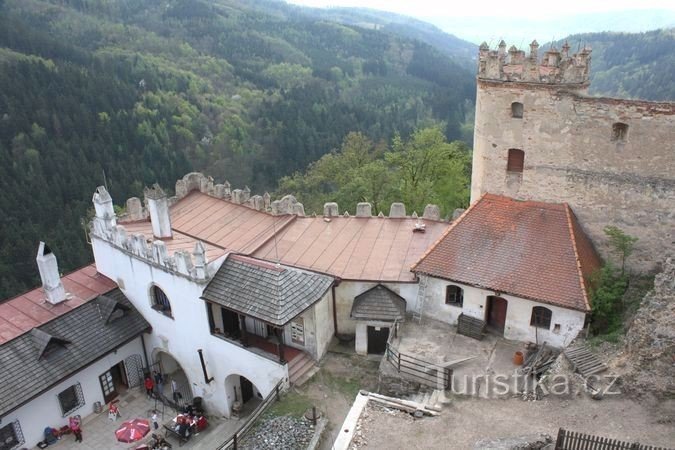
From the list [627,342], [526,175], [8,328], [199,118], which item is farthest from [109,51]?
[627,342]

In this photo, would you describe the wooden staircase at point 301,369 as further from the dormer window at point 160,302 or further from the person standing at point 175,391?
the person standing at point 175,391

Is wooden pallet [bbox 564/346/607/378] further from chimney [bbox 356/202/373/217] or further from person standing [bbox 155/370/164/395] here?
person standing [bbox 155/370/164/395]

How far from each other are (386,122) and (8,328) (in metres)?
103

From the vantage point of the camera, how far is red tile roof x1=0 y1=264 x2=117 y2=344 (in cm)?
2674

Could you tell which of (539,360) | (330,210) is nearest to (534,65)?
(539,360)

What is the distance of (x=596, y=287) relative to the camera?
73.8 feet

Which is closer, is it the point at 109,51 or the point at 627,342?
the point at 627,342

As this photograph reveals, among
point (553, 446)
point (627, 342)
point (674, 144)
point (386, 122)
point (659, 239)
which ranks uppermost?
point (674, 144)

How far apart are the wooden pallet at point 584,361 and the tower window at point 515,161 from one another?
8.99m

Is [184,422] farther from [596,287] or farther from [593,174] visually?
[593,174]

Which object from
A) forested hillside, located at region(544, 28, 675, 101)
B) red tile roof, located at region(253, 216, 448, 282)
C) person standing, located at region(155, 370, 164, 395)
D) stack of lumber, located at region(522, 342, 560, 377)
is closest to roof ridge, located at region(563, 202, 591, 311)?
stack of lumber, located at region(522, 342, 560, 377)

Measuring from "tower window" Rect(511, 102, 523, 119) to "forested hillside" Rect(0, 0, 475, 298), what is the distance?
93.8 ft

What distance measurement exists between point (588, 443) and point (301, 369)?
41.8 feet

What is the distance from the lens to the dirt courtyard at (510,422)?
1689cm
